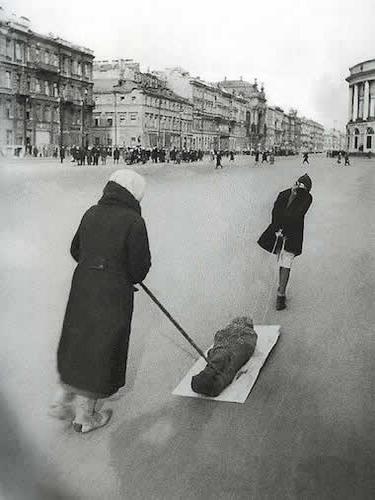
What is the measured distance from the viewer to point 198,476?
1.37m

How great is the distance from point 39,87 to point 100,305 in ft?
1.73

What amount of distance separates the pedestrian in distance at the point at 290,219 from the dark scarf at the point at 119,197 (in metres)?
0.32

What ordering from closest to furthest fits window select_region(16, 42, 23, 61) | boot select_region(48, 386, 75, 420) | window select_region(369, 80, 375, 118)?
window select_region(369, 80, 375, 118)
window select_region(16, 42, 23, 61)
boot select_region(48, 386, 75, 420)

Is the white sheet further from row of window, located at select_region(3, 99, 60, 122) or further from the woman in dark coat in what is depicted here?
row of window, located at select_region(3, 99, 60, 122)

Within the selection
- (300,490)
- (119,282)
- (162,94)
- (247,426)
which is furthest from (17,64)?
(300,490)

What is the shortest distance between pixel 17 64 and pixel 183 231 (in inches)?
21.1

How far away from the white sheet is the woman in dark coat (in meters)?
0.16

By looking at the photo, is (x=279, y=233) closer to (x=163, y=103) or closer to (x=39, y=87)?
(x=163, y=103)

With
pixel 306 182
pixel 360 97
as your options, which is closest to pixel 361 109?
pixel 360 97

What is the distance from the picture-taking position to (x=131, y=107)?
4.73ft

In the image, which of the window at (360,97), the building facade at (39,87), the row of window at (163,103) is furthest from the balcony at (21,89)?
the window at (360,97)

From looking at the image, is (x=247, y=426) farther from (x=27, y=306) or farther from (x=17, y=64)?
A: (x=17, y=64)

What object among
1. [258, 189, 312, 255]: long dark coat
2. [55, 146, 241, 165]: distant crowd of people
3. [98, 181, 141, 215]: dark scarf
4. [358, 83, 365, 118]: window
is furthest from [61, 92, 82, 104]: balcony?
[358, 83, 365, 118]: window

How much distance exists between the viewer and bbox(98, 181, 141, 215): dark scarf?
1.40 metres
